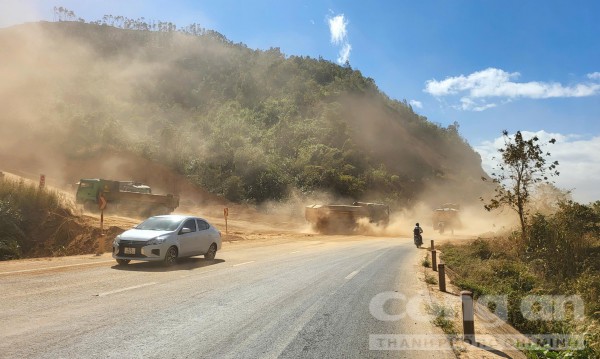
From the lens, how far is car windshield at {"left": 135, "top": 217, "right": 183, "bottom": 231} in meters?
13.0

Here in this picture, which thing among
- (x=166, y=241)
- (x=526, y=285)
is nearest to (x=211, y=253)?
(x=166, y=241)

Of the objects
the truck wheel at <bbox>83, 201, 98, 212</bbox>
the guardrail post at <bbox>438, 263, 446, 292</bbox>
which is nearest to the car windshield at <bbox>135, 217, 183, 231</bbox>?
the guardrail post at <bbox>438, 263, 446, 292</bbox>

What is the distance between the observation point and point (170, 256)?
1248cm

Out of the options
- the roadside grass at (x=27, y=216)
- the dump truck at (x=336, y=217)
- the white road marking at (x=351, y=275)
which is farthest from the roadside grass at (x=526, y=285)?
the roadside grass at (x=27, y=216)

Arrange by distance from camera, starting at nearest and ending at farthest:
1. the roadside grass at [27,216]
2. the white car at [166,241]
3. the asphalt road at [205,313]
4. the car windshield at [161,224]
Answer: the asphalt road at [205,313]
the white car at [166,241]
the car windshield at [161,224]
the roadside grass at [27,216]

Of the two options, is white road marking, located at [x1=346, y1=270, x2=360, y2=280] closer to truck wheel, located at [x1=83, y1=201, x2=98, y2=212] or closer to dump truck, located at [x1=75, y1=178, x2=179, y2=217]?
dump truck, located at [x1=75, y1=178, x2=179, y2=217]

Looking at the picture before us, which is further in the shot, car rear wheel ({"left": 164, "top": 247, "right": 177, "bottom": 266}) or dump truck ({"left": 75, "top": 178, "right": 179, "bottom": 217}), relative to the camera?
dump truck ({"left": 75, "top": 178, "right": 179, "bottom": 217})

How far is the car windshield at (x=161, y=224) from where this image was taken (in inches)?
514

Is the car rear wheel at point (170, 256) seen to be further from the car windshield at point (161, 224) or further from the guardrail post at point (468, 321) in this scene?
the guardrail post at point (468, 321)

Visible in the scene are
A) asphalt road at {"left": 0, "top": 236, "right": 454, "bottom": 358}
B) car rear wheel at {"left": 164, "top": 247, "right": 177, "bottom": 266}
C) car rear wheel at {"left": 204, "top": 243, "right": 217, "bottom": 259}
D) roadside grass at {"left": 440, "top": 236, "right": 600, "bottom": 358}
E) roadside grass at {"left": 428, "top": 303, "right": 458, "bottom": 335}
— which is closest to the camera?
asphalt road at {"left": 0, "top": 236, "right": 454, "bottom": 358}

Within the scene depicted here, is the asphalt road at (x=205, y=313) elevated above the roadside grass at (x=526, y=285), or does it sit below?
above

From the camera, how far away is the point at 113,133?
182 feet

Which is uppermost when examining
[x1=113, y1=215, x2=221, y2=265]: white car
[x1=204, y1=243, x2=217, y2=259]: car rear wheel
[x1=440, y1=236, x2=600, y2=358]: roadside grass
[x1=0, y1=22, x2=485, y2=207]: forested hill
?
[x1=0, y1=22, x2=485, y2=207]: forested hill

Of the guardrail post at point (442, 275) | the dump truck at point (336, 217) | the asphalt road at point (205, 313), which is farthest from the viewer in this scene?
the dump truck at point (336, 217)
